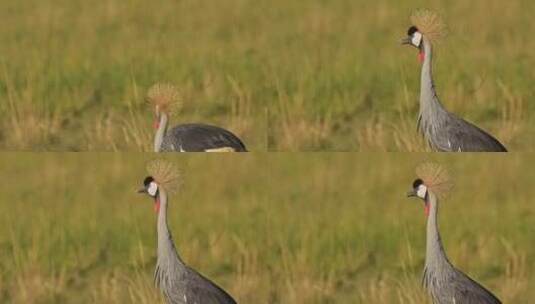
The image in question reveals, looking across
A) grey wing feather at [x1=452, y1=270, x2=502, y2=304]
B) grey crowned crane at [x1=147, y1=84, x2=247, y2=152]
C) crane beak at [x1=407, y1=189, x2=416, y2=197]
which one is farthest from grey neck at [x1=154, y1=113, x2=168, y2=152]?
grey wing feather at [x1=452, y1=270, x2=502, y2=304]

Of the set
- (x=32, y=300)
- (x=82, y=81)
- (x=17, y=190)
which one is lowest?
(x=32, y=300)

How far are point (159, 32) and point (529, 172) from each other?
2.17m

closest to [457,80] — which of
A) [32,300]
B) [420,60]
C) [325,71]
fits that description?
[420,60]

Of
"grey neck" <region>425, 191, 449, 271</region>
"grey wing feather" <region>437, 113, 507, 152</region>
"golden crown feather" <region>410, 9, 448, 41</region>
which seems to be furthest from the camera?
"golden crown feather" <region>410, 9, 448, 41</region>

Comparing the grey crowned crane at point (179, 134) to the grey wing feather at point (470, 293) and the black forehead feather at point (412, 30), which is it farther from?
the grey wing feather at point (470, 293)

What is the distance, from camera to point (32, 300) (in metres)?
7.17

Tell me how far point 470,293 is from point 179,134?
1.77m

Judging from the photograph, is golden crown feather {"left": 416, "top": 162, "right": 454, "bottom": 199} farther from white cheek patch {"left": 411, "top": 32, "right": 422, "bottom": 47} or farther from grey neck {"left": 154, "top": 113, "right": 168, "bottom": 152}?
grey neck {"left": 154, "top": 113, "right": 168, "bottom": 152}

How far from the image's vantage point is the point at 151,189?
7.01 meters

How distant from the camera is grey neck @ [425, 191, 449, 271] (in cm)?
693

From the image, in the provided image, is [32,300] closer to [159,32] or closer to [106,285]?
[106,285]

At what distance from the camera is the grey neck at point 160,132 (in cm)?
706

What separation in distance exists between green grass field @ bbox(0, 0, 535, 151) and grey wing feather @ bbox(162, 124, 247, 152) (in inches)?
5.0

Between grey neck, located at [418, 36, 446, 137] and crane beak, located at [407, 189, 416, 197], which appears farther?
grey neck, located at [418, 36, 446, 137]
